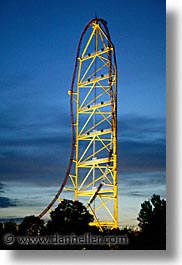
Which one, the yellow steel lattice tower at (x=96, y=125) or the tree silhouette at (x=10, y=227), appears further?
the yellow steel lattice tower at (x=96, y=125)

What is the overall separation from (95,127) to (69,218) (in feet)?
2.11

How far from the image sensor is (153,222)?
3346mm

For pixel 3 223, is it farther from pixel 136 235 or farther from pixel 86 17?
pixel 86 17

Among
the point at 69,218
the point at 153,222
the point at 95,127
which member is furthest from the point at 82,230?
the point at 95,127

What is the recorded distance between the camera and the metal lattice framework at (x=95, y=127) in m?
3.46

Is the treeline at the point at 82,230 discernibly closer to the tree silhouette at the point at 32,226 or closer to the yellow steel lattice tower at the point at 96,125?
the tree silhouette at the point at 32,226

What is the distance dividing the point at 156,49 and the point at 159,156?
717 mm

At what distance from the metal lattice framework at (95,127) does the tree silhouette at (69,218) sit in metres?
0.05

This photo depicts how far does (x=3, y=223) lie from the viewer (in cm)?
336

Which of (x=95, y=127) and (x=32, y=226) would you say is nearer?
(x=32, y=226)

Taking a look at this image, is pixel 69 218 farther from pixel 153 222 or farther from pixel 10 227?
pixel 153 222

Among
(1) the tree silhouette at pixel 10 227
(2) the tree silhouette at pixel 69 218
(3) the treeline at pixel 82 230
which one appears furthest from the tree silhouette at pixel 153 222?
(1) the tree silhouette at pixel 10 227

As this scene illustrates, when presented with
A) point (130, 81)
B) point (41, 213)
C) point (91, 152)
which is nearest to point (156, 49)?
point (130, 81)

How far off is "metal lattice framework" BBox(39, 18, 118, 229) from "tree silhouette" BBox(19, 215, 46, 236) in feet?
0.22
